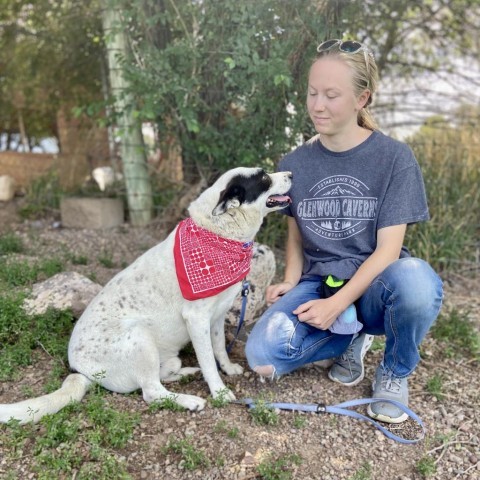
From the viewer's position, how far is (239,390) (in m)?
3.14

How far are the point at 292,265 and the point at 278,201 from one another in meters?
0.51

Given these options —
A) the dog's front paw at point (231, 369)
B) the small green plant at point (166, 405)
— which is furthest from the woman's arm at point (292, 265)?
the small green plant at point (166, 405)

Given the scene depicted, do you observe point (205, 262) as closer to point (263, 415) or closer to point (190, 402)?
point (190, 402)

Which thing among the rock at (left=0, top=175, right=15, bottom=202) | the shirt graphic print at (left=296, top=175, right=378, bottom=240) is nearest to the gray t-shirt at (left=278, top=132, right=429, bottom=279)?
the shirt graphic print at (left=296, top=175, right=378, bottom=240)

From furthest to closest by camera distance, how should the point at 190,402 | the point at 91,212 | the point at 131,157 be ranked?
the point at 91,212
the point at 131,157
the point at 190,402

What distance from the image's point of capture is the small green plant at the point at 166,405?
281cm

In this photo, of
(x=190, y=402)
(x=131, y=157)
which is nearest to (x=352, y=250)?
(x=190, y=402)

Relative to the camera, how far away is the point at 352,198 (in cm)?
299

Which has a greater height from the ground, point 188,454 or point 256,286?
point 256,286

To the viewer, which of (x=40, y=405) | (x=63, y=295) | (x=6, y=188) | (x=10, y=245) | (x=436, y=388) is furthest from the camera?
(x=6, y=188)

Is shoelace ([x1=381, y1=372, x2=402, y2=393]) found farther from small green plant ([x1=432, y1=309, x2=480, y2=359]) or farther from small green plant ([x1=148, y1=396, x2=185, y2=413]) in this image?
small green plant ([x1=148, y1=396, x2=185, y2=413])

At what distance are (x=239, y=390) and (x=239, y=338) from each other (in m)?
0.59

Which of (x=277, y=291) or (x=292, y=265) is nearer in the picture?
(x=277, y=291)

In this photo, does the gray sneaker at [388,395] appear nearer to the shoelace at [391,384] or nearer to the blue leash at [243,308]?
the shoelace at [391,384]
